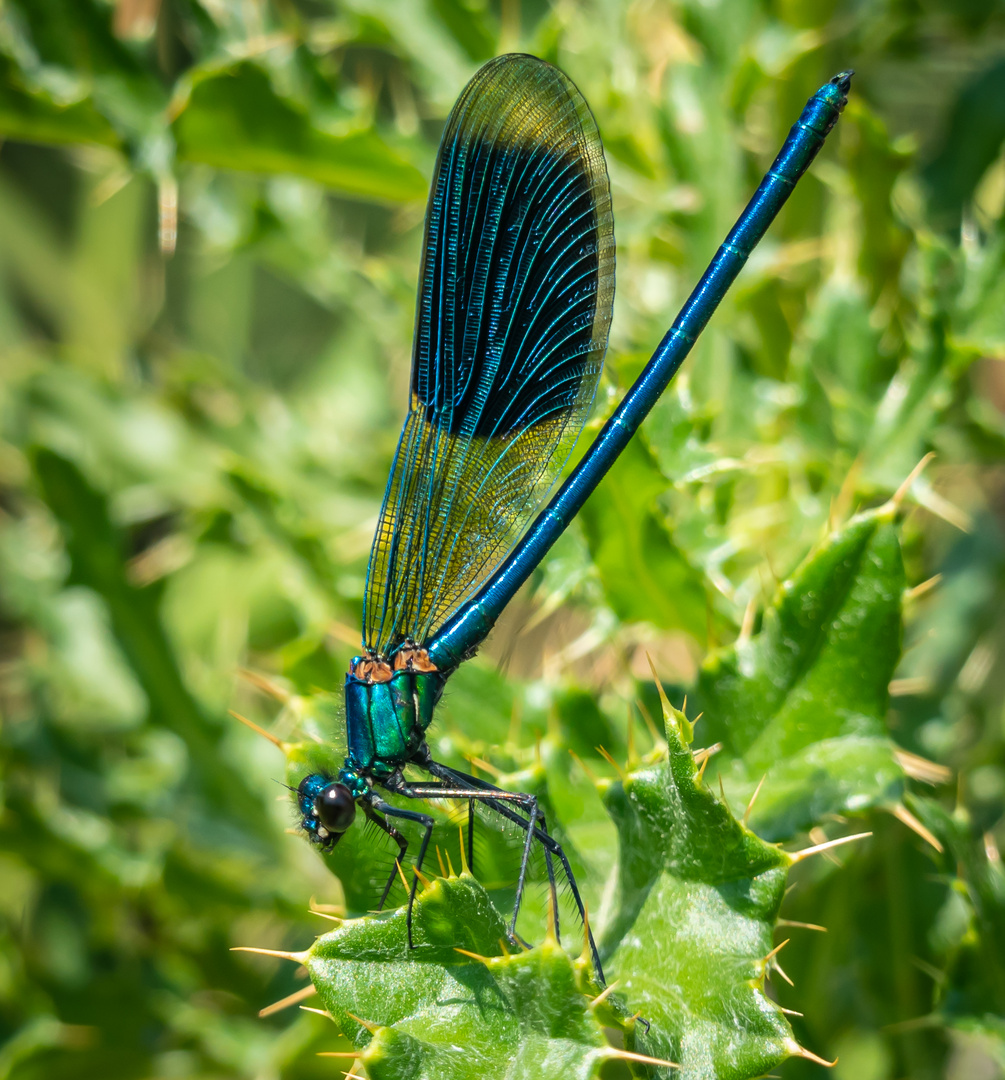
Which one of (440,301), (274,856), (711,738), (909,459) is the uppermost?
(440,301)

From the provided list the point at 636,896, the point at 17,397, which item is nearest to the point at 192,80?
the point at 17,397

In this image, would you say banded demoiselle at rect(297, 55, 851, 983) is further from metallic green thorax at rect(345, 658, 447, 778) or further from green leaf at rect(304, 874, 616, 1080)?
green leaf at rect(304, 874, 616, 1080)

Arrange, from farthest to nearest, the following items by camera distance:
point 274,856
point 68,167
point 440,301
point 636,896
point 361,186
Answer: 1. point 68,167
2. point 274,856
3. point 361,186
4. point 440,301
5. point 636,896

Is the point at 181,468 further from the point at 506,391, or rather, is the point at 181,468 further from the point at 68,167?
the point at 68,167

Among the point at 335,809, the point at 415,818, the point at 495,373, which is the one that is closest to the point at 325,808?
the point at 335,809

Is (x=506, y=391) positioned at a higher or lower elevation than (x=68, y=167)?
lower

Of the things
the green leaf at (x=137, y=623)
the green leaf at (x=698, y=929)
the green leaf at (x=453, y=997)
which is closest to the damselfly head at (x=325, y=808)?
the green leaf at (x=453, y=997)
